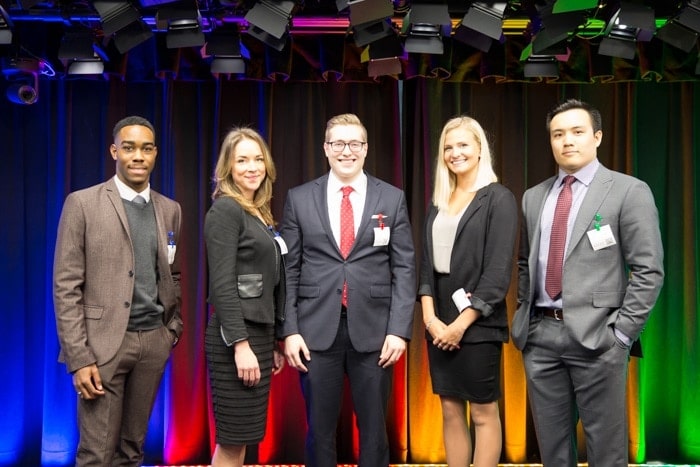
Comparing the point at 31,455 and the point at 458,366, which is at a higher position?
the point at 458,366

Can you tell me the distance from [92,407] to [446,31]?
2712 mm

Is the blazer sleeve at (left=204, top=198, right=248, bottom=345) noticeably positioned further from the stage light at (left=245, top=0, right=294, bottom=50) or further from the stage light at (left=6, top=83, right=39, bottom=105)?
the stage light at (left=6, top=83, right=39, bottom=105)

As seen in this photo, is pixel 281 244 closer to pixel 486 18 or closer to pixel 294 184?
pixel 294 184

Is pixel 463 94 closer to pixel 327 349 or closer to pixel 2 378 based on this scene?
pixel 327 349

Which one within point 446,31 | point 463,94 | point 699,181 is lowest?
point 699,181

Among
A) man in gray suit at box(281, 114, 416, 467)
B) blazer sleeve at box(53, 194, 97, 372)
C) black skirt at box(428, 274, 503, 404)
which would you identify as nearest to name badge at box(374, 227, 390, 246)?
man in gray suit at box(281, 114, 416, 467)

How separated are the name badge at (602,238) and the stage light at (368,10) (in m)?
1.42

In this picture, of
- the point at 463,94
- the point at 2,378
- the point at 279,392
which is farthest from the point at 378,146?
the point at 2,378

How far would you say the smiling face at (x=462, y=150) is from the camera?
9.80 feet

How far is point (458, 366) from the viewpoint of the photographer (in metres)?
2.95

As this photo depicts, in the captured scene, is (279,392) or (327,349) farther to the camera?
(279,392)

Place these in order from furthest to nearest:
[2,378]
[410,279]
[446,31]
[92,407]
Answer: [2,378], [446,31], [410,279], [92,407]

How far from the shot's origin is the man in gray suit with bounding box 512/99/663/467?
2.71 meters

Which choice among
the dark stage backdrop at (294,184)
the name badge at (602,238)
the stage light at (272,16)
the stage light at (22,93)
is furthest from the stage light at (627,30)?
the stage light at (22,93)
